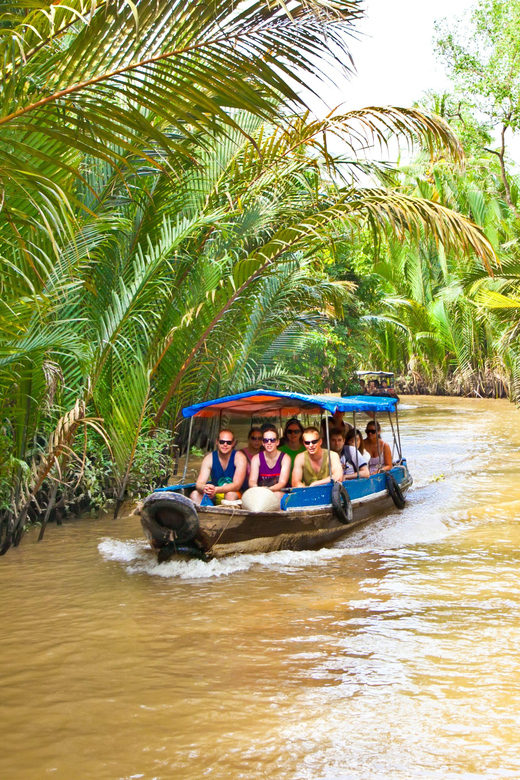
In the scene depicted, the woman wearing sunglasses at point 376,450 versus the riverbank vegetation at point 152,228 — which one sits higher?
the riverbank vegetation at point 152,228

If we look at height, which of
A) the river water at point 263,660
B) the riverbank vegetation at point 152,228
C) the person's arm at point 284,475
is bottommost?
the river water at point 263,660

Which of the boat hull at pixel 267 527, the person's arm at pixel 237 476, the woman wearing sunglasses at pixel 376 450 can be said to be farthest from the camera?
the woman wearing sunglasses at pixel 376 450

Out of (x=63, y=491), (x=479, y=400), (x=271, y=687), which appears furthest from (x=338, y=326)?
(x=271, y=687)

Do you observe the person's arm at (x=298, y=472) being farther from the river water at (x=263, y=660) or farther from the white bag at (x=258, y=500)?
the river water at (x=263, y=660)

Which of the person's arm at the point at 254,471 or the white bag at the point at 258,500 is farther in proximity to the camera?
the person's arm at the point at 254,471

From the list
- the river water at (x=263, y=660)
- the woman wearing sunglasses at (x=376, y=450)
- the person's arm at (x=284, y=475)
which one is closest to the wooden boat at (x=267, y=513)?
the person's arm at (x=284, y=475)

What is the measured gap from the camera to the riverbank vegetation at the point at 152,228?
12.0ft

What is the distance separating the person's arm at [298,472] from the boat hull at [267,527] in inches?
12.3

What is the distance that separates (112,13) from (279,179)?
21.3 ft

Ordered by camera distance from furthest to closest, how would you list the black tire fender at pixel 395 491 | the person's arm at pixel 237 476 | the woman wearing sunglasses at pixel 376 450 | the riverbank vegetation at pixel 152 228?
the woman wearing sunglasses at pixel 376 450
the black tire fender at pixel 395 491
the person's arm at pixel 237 476
the riverbank vegetation at pixel 152 228

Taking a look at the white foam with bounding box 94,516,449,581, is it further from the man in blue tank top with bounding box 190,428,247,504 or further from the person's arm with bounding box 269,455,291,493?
the man in blue tank top with bounding box 190,428,247,504

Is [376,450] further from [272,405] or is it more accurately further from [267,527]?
[267,527]

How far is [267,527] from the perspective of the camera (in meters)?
8.31

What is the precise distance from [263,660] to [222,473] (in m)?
3.78
